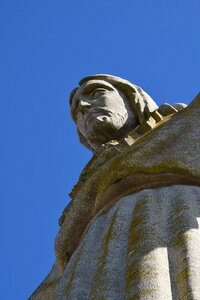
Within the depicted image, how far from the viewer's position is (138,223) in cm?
629

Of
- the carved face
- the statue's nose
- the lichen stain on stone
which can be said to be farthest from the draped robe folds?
the statue's nose

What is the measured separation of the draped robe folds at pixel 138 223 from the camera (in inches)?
213

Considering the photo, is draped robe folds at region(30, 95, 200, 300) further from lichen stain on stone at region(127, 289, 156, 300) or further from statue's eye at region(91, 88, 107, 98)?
statue's eye at region(91, 88, 107, 98)

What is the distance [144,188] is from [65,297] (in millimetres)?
1712

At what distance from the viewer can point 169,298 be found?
198 inches

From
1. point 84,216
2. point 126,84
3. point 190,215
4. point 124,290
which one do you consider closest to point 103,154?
point 84,216

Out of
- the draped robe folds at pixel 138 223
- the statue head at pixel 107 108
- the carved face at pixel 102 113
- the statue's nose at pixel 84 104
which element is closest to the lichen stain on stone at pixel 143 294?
the draped robe folds at pixel 138 223

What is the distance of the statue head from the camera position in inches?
374

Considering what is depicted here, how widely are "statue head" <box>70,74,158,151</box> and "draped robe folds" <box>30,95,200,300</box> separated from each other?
0.72 meters

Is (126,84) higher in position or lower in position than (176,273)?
higher

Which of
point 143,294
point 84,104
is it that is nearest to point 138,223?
point 143,294

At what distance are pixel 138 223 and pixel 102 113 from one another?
3.43 meters

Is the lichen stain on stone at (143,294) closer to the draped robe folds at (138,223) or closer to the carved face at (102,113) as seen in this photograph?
the draped robe folds at (138,223)

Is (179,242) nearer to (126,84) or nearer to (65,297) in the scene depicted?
(65,297)
